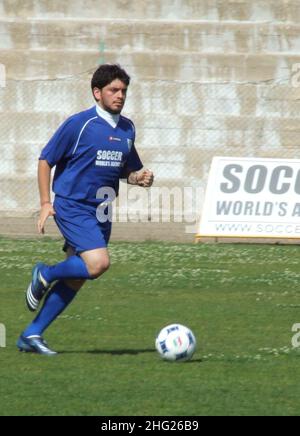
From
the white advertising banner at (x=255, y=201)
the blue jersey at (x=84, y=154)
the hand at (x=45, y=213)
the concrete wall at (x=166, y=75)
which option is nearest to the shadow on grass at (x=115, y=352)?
the hand at (x=45, y=213)

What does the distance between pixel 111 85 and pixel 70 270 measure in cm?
129

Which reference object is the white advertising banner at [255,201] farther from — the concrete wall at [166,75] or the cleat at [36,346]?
the cleat at [36,346]

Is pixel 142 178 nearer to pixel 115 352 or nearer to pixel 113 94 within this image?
pixel 113 94

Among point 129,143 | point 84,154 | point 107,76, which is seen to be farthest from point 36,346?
point 107,76

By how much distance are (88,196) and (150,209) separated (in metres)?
11.8

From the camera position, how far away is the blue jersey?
7.92 m

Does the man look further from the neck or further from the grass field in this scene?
the grass field

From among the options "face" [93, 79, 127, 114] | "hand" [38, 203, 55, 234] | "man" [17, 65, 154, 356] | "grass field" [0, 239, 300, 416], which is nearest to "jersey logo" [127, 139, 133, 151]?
"man" [17, 65, 154, 356]

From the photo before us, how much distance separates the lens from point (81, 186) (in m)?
7.98

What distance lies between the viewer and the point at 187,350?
7.73 metres

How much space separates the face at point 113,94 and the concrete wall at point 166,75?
12.3m
